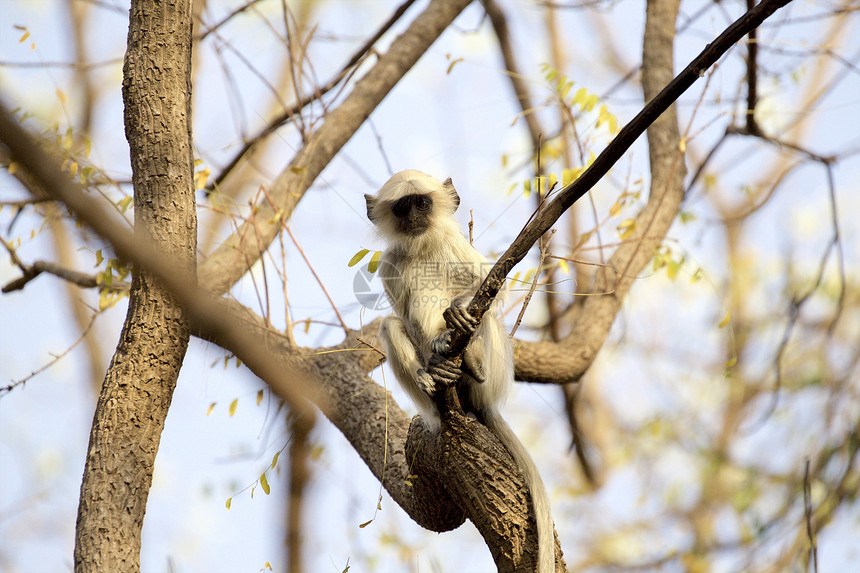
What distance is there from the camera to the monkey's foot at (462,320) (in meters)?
3.04

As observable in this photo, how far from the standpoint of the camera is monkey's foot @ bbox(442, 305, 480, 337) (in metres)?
3.04

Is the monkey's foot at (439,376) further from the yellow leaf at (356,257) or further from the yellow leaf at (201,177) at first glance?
the yellow leaf at (201,177)

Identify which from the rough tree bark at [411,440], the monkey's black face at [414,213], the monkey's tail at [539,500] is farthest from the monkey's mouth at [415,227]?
the monkey's tail at [539,500]

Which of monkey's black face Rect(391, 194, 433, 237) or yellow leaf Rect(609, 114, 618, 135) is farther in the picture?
yellow leaf Rect(609, 114, 618, 135)

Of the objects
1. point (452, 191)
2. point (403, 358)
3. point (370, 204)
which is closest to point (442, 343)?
point (403, 358)

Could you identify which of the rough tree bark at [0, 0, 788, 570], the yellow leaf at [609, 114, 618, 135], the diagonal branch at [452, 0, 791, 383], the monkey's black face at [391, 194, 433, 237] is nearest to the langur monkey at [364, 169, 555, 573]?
the monkey's black face at [391, 194, 433, 237]

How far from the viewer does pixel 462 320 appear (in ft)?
9.98

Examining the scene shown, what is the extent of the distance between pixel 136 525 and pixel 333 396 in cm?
159

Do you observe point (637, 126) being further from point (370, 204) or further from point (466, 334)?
point (370, 204)

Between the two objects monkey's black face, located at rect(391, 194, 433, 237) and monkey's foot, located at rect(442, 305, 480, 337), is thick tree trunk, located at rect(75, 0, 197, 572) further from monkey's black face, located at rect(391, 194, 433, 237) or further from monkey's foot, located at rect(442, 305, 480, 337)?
monkey's black face, located at rect(391, 194, 433, 237)

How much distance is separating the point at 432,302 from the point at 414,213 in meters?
0.48

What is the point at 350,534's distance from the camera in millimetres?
5375

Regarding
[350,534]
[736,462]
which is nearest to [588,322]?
[350,534]

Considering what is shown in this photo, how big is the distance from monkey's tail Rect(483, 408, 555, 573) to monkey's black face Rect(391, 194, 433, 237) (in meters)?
1.13
